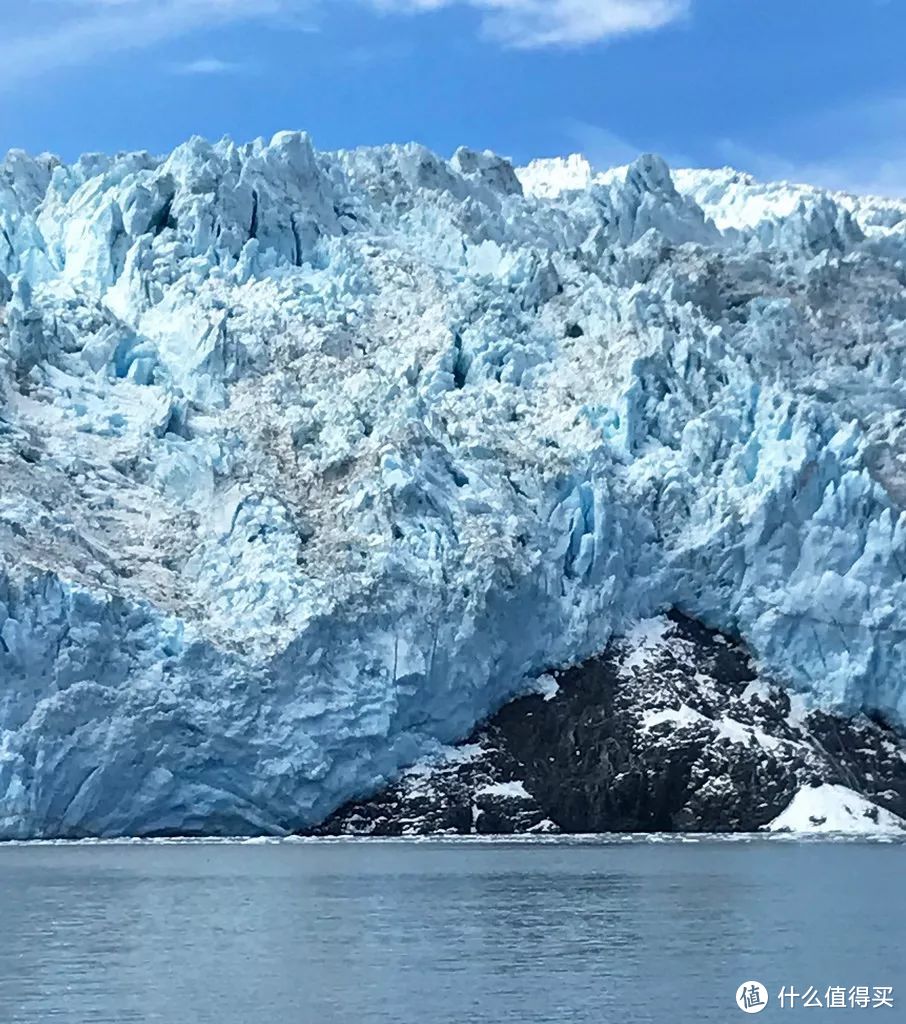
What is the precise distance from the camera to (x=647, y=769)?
49.2 metres

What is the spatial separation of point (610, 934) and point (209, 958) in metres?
→ 6.48

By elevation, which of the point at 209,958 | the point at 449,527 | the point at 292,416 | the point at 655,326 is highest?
the point at 655,326

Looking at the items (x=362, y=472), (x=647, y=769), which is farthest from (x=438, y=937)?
(x=362, y=472)

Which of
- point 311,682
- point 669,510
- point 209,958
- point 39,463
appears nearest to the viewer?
point 209,958

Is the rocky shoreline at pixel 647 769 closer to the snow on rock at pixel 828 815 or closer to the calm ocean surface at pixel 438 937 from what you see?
the snow on rock at pixel 828 815

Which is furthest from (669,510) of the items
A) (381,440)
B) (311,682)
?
(311,682)

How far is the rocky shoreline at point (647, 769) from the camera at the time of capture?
48.9 metres

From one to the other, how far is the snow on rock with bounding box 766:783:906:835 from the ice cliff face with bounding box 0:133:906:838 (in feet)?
9.45

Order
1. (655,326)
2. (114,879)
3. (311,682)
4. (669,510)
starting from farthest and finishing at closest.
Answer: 1. (655,326)
2. (669,510)
3. (311,682)
4. (114,879)

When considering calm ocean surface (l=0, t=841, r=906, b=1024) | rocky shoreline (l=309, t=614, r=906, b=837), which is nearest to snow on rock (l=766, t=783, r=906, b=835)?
rocky shoreline (l=309, t=614, r=906, b=837)

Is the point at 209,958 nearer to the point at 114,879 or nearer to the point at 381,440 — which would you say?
the point at 114,879

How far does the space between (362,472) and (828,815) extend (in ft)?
52.1

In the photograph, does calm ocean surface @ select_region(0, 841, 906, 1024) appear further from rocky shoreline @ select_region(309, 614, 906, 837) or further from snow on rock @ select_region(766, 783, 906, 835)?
snow on rock @ select_region(766, 783, 906, 835)

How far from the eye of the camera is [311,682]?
151 ft
